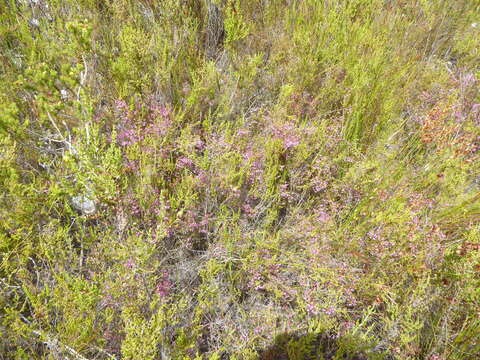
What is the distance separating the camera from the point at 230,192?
2.32 m

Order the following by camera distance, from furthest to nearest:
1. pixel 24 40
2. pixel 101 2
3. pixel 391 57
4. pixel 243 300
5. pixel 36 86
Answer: pixel 391 57
pixel 101 2
pixel 24 40
pixel 36 86
pixel 243 300

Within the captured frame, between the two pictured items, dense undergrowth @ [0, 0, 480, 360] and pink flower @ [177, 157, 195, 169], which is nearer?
dense undergrowth @ [0, 0, 480, 360]

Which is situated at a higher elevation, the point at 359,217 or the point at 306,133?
the point at 306,133

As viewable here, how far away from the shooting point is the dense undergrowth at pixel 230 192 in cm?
182

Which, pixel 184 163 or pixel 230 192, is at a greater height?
pixel 184 163

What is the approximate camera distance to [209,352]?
188 cm

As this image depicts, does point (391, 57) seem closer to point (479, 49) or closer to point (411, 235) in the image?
point (479, 49)

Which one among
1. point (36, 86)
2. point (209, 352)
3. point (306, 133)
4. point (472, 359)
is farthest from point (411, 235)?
point (36, 86)

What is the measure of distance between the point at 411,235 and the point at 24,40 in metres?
3.73

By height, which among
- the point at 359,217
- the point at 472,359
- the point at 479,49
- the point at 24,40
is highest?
the point at 479,49

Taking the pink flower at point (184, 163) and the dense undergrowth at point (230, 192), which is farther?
the pink flower at point (184, 163)

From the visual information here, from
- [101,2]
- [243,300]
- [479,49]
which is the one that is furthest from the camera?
[479,49]

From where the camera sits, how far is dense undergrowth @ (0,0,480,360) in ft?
5.98

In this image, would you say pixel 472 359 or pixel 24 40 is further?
pixel 24 40
